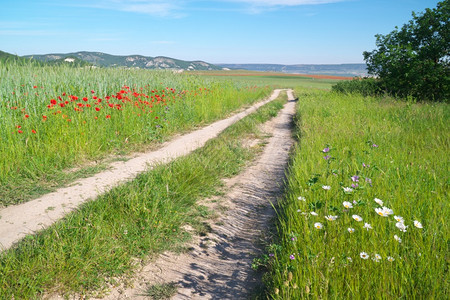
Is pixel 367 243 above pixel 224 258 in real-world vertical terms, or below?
above

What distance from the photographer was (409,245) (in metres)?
2.46

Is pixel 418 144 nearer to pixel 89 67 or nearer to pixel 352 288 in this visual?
pixel 352 288

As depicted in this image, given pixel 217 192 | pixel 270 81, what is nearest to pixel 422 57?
pixel 217 192

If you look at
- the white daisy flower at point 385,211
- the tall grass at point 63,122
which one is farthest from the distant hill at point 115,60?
the white daisy flower at point 385,211

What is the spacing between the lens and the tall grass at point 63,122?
16.2 feet

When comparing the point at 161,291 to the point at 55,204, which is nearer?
the point at 161,291

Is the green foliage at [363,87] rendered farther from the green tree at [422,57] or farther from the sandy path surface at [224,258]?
the sandy path surface at [224,258]

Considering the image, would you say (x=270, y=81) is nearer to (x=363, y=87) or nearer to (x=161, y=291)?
(x=363, y=87)

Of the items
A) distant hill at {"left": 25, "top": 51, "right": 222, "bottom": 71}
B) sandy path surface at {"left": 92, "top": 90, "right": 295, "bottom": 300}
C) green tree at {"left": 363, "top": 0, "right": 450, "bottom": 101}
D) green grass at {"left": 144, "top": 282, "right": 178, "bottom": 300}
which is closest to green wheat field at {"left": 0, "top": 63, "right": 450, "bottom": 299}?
sandy path surface at {"left": 92, "top": 90, "right": 295, "bottom": 300}

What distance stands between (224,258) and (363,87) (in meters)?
18.6

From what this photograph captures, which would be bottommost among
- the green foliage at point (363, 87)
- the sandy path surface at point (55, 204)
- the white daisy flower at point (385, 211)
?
the sandy path surface at point (55, 204)

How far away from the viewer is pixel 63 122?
622 cm

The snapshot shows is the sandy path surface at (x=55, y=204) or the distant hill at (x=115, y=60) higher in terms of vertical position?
the distant hill at (x=115, y=60)

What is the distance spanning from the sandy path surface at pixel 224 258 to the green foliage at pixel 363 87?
14594 mm
